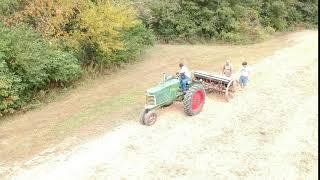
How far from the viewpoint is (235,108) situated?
16078mm

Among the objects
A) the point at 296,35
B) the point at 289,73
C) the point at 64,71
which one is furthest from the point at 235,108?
the point at 296,35

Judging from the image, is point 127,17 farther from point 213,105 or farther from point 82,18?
point 213,105

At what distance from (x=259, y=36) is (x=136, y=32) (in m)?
8.56

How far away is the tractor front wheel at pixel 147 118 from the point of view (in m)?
14.4

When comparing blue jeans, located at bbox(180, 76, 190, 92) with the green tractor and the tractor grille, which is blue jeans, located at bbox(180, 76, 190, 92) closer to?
the green tractor

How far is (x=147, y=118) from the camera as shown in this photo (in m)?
14.4

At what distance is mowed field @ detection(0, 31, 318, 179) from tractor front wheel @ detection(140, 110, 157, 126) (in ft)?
0.73

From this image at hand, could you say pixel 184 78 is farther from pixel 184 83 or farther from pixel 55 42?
pixel 55 42

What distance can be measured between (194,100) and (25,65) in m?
6.00

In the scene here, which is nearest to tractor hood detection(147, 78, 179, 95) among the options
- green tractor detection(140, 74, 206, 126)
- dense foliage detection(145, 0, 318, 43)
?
green tractor detection(140, 74, 206, 126)

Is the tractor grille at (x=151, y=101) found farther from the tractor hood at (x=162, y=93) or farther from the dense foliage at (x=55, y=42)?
the dense foliage at (x=55, y=42)

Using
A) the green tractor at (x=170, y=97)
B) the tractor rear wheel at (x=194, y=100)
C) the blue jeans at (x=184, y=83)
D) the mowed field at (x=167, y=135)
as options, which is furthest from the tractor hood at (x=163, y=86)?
the mowed field at (x=167, y=135)

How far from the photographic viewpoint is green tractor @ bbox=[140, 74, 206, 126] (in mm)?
14422

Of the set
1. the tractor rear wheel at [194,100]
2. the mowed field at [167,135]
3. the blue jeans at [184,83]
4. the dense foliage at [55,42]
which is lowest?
the mowed field at [167,135]
